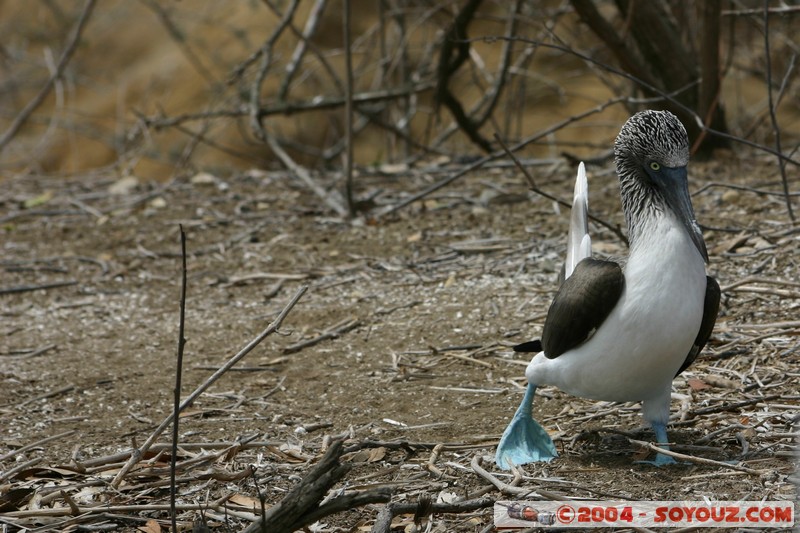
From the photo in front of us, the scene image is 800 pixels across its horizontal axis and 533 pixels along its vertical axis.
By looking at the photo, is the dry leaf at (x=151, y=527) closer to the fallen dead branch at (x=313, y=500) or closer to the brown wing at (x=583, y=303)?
the fallen dead branch at (x=313, y=500)

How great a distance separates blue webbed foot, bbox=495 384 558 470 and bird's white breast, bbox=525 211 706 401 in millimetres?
248

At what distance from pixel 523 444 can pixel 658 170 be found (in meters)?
1.06

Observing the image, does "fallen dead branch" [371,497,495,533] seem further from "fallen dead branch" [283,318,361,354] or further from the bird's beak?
"fallen dead branch" [283,318,361,354]

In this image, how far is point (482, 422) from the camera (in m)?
3.90

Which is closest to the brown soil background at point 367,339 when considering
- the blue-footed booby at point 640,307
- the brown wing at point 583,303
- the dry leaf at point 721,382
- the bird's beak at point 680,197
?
the dry leaf at point 721,382

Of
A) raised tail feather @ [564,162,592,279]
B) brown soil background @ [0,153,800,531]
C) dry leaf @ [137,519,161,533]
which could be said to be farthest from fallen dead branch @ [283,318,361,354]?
dry leaf @ [137,519,161,533]

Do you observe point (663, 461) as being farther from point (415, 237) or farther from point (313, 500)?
point (415, 237)

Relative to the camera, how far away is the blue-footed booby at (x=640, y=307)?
317cm

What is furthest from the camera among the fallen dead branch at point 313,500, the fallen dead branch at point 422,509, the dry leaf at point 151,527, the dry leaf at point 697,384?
the dry leaf at point 697,384

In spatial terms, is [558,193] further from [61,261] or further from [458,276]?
[61,261]

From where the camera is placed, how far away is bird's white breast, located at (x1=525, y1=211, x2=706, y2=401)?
10.3 ft

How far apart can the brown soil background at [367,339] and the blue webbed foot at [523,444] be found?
68mm

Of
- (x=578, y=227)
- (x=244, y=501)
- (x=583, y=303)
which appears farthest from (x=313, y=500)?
(x=578, y=227)

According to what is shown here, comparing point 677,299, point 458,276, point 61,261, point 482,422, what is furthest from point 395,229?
point 677,299
